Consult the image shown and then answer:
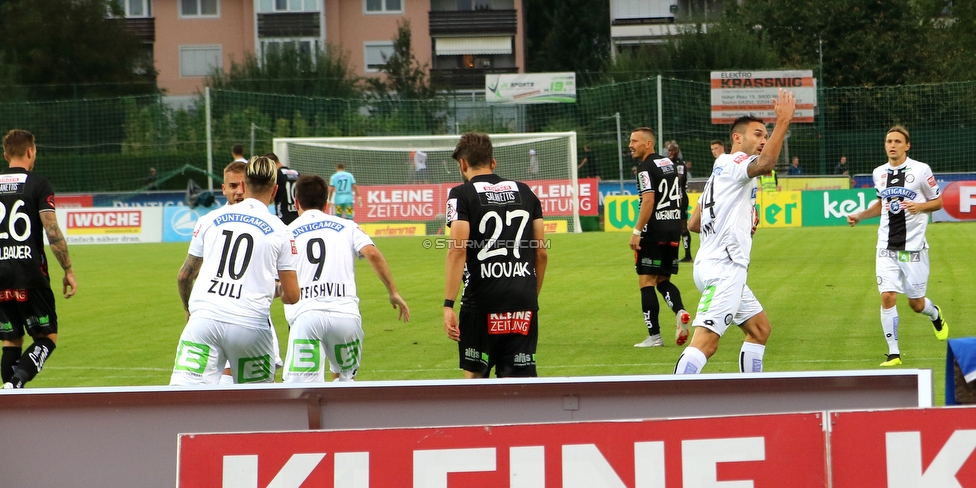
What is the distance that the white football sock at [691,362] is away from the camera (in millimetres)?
6383

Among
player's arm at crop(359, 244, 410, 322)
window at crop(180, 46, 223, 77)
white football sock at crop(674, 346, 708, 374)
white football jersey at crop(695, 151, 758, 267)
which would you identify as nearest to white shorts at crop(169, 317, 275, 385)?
player's arm at crop(359, 244, 410, 322)

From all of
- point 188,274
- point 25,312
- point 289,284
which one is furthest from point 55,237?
point 289,284

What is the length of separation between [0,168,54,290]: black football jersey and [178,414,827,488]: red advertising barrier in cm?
464

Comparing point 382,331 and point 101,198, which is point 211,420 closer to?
point 382,331

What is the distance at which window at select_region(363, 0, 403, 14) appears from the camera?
2554 inches

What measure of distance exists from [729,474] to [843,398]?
70 centimetres

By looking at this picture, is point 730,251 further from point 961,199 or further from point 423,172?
point 423,172

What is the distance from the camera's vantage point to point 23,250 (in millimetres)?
7926

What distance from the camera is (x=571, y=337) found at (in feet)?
36.6

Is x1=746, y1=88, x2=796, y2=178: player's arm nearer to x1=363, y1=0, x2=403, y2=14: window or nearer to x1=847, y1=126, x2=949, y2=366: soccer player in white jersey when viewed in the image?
x1=847, y1=126, x2=949, y2=366: soccer player in white jersey

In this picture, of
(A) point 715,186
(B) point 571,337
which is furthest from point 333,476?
(B) point 571,337

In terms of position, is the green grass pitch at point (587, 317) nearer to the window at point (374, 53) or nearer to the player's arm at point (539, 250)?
the player's arm at point (539, 250)

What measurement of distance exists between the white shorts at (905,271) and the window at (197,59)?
59.2 meters

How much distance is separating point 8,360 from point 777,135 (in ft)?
18.8
